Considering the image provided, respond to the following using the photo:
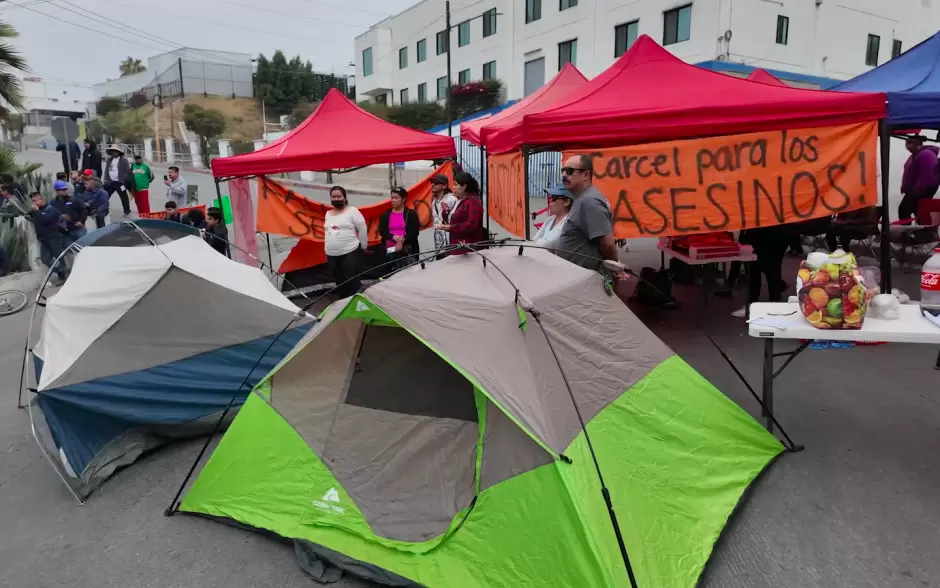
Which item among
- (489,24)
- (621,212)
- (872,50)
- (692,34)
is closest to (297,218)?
(621,212)

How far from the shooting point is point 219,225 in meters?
8.16

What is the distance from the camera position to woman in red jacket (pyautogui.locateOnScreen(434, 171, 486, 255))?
689 cm

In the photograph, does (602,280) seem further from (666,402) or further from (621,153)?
(621,153)

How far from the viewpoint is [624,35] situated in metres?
23.0

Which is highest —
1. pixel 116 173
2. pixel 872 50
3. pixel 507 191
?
pixel 872 50

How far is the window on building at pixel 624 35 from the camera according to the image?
22559mm

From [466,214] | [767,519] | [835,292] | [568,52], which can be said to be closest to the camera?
[767,519]

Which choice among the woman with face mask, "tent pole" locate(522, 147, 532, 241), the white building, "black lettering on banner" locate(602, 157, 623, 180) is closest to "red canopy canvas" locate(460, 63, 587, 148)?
"tent pole" locate(522, 147, 532, 241)

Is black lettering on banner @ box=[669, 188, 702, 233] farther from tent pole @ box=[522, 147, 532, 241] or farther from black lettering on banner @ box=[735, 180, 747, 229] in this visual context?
tent pole @ box=[522, 147, 532, 241]

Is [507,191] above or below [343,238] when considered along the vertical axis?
above

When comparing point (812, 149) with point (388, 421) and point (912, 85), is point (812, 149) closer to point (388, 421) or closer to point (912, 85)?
point (912, 85)

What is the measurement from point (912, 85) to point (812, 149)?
1469 millimetres

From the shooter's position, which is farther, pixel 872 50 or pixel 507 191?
pixel 872 50

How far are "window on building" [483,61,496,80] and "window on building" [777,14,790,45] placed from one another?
42.8 ft
